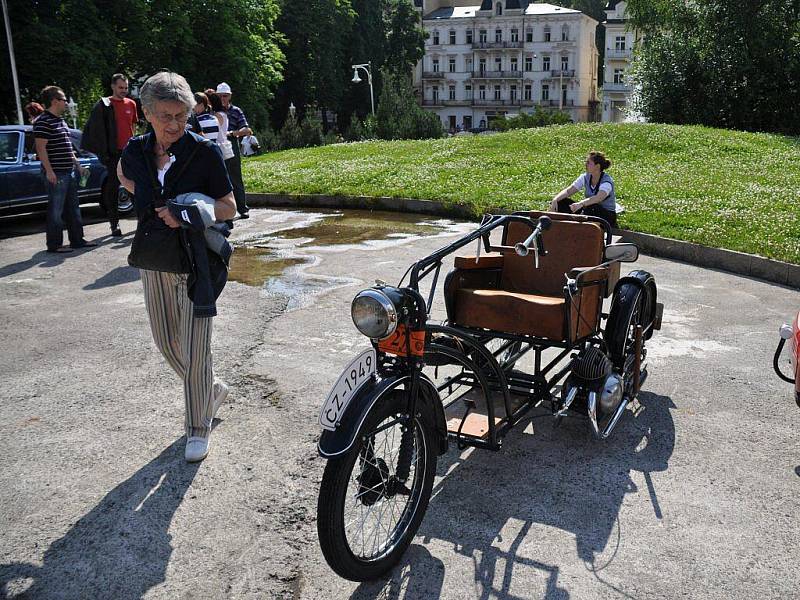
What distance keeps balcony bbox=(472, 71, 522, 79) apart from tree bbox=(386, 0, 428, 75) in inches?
1094

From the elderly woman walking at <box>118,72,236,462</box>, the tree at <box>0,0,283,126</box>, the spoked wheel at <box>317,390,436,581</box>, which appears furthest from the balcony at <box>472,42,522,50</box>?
the spoked wheel at <box>317,390,436,581</box>

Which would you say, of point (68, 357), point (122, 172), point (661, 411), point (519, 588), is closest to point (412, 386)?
point (519, 588)

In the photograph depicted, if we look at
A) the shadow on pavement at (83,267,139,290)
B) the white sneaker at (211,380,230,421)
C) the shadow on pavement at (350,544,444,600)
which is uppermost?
the white sneaker at (211,380,230,421)

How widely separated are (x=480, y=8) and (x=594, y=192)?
317ft

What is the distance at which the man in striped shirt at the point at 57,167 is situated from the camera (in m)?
9.90

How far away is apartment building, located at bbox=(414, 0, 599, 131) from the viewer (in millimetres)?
94250

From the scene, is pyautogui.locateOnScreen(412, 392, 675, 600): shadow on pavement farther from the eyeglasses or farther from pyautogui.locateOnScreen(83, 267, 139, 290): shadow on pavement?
pyautogui.locateOnScreen(83, 267, 139, 290): shadow on pavement

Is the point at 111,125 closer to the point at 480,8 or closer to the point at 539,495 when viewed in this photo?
the point at 539,495

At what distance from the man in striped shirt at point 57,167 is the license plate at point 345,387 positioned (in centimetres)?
799

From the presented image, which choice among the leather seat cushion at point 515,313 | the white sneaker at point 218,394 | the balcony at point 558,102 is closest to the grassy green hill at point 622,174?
the leather seat cushion at point 515,313

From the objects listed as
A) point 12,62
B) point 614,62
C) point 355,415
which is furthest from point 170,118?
point 614,62

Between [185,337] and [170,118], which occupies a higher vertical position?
[170,118]

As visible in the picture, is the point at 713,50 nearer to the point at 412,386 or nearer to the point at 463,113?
the point at 412,386

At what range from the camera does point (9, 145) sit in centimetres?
1258
